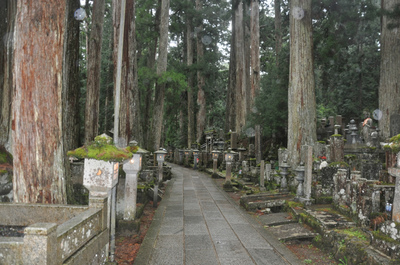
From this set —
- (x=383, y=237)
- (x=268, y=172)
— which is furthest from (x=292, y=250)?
(x=268, y=172)

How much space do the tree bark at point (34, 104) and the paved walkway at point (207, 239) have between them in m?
2.15

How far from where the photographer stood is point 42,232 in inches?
103

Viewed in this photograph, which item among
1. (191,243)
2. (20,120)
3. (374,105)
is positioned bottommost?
(191,243)

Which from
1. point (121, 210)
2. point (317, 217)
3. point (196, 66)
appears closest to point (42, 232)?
point (121, 210)

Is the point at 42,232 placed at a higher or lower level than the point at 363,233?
higher

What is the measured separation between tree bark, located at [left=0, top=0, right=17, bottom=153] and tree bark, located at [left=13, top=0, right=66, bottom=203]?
12.3 ft

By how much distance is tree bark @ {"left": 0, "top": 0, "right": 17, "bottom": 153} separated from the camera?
7.78m

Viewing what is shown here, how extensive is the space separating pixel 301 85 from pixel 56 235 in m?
10.3

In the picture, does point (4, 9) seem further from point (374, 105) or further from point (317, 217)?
point (374, 105)

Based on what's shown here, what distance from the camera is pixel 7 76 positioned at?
805 cm

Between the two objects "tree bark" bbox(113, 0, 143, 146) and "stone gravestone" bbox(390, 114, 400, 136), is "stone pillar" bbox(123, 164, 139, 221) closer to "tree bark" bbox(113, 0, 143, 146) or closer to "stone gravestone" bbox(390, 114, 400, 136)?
"tree bark" bbox(113, 0, 143, 146)

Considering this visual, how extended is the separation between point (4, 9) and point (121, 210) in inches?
280

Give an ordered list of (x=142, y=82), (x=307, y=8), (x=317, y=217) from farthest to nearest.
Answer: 1. (x=142, y=82)
2. (x=307, y=8)
3. (x=317, y=217)

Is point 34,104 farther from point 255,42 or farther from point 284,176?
point 255,42
